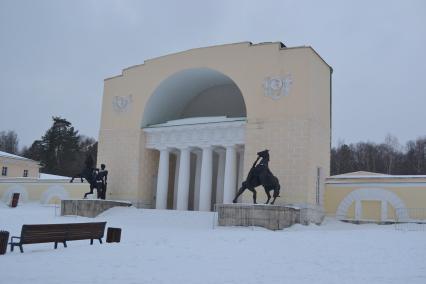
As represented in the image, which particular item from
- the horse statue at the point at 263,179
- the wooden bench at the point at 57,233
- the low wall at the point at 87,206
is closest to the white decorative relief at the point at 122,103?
the low wall at the point at 87,206

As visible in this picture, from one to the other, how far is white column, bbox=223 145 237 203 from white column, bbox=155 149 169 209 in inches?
162

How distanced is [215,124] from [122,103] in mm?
6881

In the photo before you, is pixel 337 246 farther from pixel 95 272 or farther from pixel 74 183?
pixel 74 183

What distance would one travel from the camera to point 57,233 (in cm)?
1183

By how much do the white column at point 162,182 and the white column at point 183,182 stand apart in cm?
99

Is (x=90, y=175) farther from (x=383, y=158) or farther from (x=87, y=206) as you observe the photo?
(x=383, y=158)

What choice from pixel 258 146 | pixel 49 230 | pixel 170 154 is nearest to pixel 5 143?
pixel 170 154

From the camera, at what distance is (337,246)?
12.7 m

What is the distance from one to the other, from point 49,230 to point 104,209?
42.9 feet

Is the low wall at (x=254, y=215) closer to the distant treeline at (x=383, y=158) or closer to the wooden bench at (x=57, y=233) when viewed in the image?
the wooden bench at (x=57, y=233)

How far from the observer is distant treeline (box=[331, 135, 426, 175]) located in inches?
2156

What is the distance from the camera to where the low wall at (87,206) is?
2438cm

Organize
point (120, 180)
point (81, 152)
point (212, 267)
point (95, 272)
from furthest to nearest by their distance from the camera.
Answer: point (81, 152) < point (120, 180) < point (212, 267) < point (95, 272)

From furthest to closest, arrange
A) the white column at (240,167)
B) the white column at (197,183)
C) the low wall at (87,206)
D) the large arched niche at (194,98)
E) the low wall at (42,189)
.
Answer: the low wall at (42,189)
the white column at (197,183)
the large arched niche at (194,98)
the white column at (240,167)
the low wall at (87,206)
